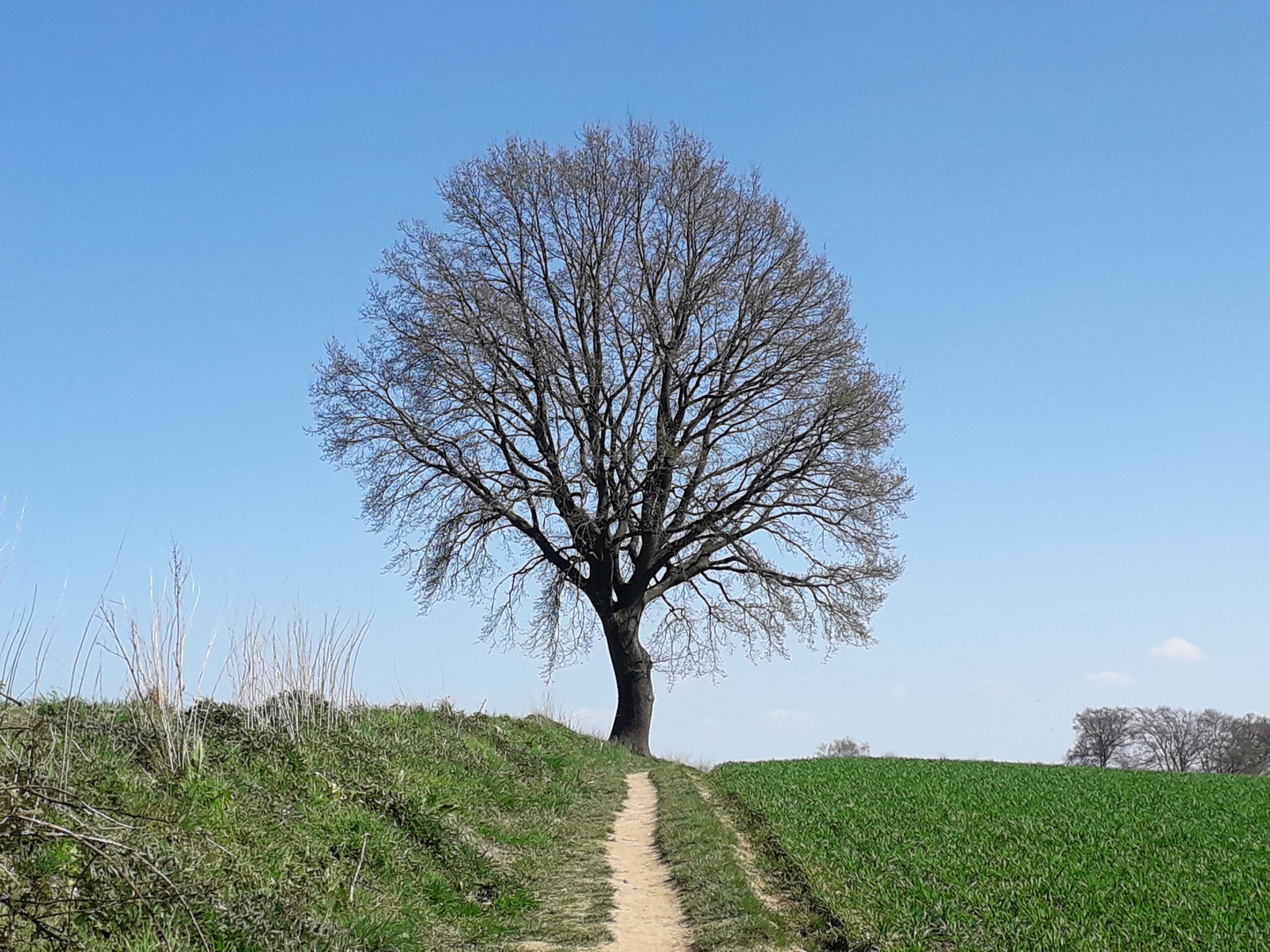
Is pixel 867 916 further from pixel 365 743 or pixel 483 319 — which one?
A: pixel 483 319

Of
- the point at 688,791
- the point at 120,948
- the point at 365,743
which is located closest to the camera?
the point at 120,948

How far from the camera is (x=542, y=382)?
22.5m

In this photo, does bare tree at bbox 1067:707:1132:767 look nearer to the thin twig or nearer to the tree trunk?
the tree trunk

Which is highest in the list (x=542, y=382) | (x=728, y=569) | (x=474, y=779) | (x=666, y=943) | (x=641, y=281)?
(x=641, y=281)

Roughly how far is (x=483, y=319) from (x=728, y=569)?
8.45 metres

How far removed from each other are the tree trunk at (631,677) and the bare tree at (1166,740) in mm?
30033

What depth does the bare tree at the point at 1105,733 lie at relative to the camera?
43.3m

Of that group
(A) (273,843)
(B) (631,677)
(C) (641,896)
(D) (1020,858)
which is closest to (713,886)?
(C) (641,896)

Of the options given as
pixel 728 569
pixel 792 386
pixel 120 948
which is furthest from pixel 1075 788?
pixel 120 948

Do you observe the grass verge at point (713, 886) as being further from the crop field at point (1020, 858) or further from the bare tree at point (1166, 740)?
the bare tree at point (1166, 740)

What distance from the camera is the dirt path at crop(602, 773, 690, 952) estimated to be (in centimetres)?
816

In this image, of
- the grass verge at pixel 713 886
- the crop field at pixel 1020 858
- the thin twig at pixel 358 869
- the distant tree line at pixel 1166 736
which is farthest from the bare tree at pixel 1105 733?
the thin twig at pixel 358 869

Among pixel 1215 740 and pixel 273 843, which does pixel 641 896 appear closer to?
pixel 273 843

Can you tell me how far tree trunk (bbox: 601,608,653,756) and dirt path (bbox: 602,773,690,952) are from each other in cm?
879
